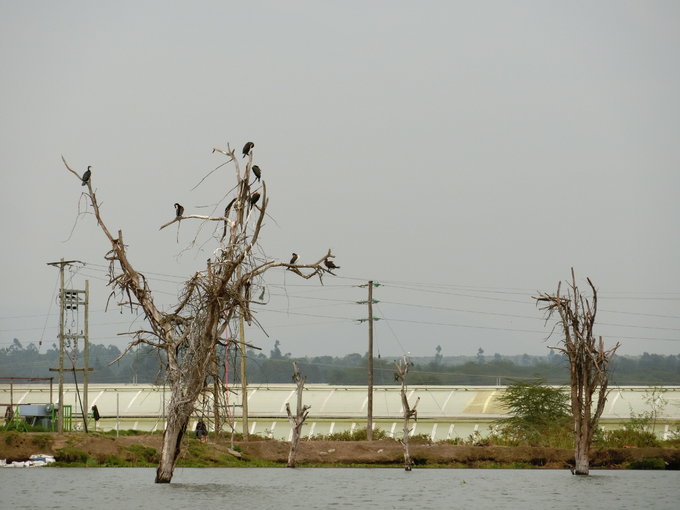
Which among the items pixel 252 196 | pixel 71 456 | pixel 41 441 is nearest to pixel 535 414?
pixel 71 456

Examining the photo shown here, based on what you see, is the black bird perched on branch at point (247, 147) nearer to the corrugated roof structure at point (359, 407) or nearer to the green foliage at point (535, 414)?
the green foliage at point (535, 414)

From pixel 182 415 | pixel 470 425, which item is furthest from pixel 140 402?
pixel 182 415

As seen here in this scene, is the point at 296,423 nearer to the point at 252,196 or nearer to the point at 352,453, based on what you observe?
the point at 352,453

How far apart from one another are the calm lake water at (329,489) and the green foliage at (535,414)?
48.7 ft

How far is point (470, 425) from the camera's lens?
76.3 metres

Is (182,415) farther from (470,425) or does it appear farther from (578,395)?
(470,425)

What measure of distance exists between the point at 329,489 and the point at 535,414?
34808 millimetres

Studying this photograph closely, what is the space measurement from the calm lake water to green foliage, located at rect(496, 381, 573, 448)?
14.8 m

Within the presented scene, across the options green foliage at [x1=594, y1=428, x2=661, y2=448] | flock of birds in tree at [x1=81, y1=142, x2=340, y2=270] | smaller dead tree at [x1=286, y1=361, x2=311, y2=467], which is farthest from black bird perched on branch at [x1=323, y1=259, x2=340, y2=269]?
green foliage at [x1=594, y1=428, x2=661, y2=448]

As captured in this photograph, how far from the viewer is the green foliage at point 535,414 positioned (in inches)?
2758

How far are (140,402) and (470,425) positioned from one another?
27722 mm

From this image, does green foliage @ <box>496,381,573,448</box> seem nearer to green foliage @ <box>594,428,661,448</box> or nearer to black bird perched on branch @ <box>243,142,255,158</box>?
green foliage @ <box>594,428,661,448</box>

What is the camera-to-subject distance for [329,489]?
137 feet

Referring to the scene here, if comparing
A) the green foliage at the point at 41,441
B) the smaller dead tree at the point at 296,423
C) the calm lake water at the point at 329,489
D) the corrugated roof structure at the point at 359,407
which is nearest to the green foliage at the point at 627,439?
the corrugated roof structure at the point at 359,407
